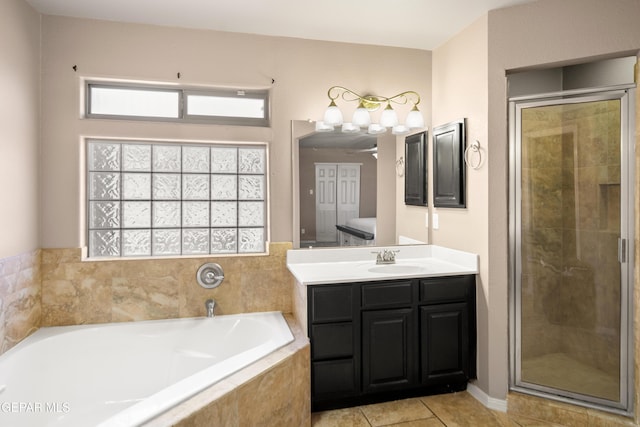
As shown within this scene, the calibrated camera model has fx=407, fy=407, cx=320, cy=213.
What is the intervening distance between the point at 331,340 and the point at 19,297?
1888 mm

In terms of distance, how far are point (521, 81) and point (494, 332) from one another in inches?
73.5

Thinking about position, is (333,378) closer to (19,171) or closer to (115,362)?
(115,362)

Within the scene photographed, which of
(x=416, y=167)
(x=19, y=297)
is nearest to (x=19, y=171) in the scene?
(x=19, y=297)

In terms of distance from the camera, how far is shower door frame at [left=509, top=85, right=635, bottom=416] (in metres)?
2.30

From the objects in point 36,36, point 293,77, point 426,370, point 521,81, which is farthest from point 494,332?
point 36,36

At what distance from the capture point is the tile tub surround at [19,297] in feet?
7.44

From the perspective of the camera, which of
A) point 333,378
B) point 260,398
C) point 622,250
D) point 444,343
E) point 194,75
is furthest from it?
point 194,75

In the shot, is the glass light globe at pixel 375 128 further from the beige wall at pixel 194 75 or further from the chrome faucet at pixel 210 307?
the chrome faucet at pixel 210 307

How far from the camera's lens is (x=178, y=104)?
2959 mm

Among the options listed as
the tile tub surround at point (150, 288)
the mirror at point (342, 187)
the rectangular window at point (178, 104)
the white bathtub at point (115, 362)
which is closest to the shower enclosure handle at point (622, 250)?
the mirror at point (342, 187)

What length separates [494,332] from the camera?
2652mm

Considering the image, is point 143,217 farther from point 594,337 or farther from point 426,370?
point 594,337

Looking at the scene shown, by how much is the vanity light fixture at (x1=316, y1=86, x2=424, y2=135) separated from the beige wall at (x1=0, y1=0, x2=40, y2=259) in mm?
1889

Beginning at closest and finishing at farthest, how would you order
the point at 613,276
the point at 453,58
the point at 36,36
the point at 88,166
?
the point at 613,276
the point at 36,36
the point at 88,166
the point at 453,58
